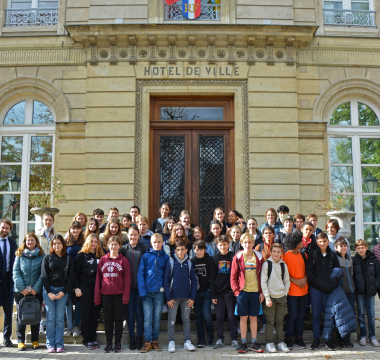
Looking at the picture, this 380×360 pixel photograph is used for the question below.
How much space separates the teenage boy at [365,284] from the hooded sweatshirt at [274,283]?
4.54 ft

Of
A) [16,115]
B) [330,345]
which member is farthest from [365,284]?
[16,115]

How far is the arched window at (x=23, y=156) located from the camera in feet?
38.9

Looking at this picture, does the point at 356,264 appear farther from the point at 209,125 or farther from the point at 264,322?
the point at 209,125

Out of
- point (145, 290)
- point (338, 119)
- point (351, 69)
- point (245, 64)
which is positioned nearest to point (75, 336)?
point (145, 290)

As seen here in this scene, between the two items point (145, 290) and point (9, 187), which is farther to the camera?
point (9, 187)

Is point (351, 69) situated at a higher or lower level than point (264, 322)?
higher

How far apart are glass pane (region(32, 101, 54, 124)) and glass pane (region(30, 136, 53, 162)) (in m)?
0.47

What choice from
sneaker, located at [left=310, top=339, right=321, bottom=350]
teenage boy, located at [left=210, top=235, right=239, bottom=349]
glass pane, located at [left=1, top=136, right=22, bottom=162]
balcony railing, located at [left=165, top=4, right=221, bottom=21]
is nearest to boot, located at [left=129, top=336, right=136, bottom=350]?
teenage boy, located at [left=210, top=235, right=239, bottom=349]

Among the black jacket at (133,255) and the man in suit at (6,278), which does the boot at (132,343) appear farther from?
the man in suit at (6,278)

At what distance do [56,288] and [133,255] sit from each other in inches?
51.9

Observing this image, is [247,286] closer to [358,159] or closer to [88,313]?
[88,313]

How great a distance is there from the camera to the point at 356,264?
7.46 meters

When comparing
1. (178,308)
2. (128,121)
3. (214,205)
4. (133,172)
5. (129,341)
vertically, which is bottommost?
(129,341)

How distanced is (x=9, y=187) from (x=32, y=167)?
837mm
